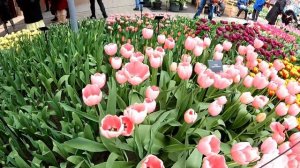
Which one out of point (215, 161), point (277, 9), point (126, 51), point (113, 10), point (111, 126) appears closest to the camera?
point (215, 161)

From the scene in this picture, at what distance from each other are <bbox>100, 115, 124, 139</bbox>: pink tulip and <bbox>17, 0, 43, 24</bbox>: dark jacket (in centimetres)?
508

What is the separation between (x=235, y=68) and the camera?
2.20 meters

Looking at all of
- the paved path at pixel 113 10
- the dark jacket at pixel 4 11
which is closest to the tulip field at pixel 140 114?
the dark jacket at pixel 4 11

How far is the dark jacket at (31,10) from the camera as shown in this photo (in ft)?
19.1

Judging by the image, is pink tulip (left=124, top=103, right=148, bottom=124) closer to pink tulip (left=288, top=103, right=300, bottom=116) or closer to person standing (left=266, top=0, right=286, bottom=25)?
pink tulip (left=288, top=103, right=300, bottom=116)

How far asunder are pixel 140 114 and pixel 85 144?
524 mm

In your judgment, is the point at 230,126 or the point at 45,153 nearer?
the point at 45,153

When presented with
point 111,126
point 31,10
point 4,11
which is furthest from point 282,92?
point 4,11

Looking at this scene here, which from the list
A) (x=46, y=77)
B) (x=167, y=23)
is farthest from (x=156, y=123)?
(x=167, y=23)

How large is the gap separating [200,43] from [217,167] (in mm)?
1516

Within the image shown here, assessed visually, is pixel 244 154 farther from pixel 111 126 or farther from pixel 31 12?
pixel 31 12

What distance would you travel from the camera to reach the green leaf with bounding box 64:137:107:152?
5.79 feet

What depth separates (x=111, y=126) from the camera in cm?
141

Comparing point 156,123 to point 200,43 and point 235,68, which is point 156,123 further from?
point 200,43
